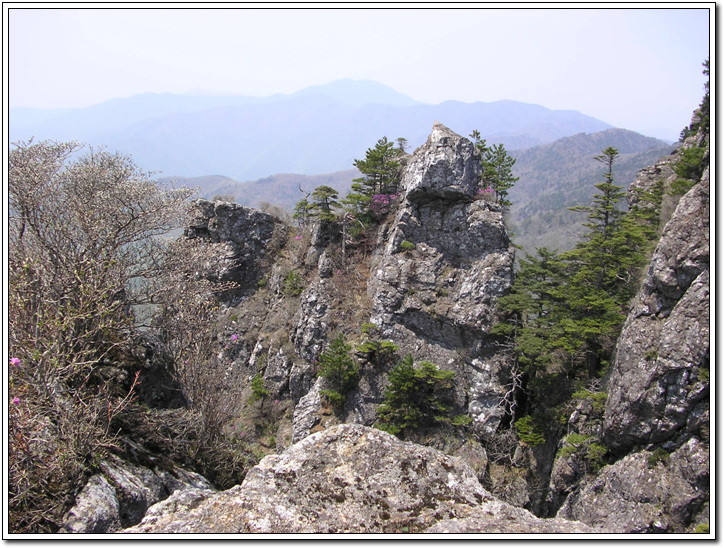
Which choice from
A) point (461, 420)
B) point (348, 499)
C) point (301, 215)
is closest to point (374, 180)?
point (301, 215)

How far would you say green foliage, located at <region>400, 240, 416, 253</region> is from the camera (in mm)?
22906

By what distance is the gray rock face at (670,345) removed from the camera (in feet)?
37.4

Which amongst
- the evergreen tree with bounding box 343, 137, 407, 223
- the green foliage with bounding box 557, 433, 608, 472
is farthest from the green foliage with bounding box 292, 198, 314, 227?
the green foliage with bounding box 557, 433, 608, 472

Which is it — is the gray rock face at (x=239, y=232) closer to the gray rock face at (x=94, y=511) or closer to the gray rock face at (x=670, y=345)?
the gray rock face at (x=94, y=511)

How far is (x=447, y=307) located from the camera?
21.2 m

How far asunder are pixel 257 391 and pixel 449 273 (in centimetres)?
1384

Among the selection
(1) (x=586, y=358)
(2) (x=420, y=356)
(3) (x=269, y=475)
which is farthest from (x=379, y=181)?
(3) (x=269, y=475)

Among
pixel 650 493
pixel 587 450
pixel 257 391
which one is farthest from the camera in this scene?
pixel 257 391

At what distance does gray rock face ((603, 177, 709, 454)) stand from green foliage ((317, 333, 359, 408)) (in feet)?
37.7

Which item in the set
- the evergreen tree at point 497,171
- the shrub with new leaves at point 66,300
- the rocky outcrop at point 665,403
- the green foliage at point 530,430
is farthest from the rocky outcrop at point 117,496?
the evergreen tree at point 497,171

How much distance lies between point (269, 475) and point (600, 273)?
1814 cm

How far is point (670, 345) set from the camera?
1203cm

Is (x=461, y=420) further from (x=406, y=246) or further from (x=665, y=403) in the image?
(x=406, y=246)
